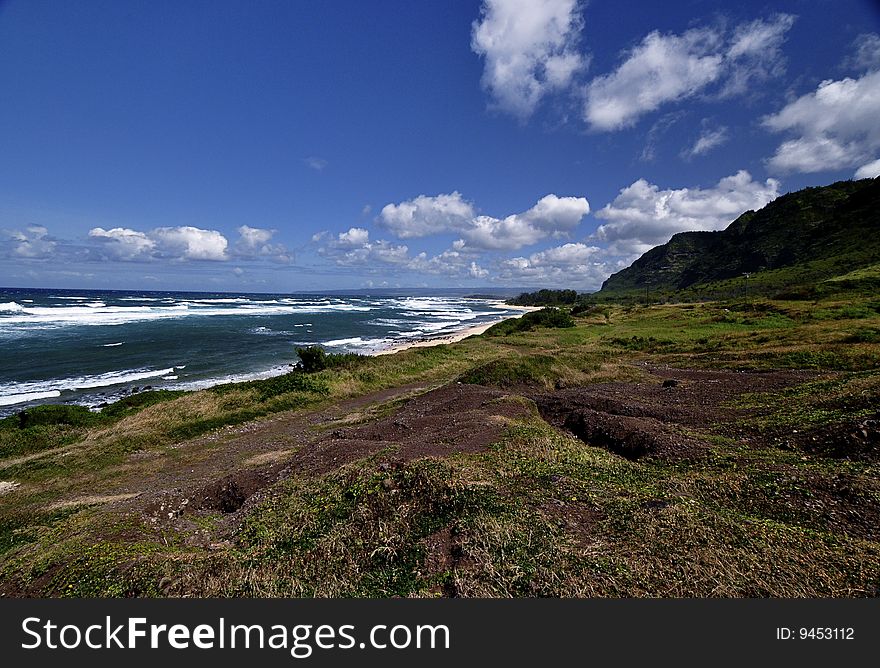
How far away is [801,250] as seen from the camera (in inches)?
5359

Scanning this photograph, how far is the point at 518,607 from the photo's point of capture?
4.80 meters

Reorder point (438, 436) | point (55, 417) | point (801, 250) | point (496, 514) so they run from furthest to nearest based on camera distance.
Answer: point (801, 250) < point (55, 417) < point (438, 436) < point (496, 514)

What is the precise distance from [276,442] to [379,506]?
37.7 ft

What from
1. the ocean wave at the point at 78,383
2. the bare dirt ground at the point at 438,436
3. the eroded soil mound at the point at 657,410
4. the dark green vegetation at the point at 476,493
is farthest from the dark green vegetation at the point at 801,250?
the ocean wave at the point at 78,383

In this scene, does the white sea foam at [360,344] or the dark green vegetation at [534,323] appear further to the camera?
the white sea foam at [360,344]

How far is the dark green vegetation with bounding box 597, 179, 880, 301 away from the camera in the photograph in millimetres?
89250

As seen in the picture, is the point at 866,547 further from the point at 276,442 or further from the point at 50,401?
the point at 50,401

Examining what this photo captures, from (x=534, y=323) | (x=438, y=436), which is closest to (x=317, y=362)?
(x=438, y=436)

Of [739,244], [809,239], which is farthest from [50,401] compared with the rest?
[739,244]

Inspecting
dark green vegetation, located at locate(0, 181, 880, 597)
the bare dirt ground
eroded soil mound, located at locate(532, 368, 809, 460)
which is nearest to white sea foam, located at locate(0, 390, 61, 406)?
dark green vegetation, located at locate(0, 181, 880, 597)

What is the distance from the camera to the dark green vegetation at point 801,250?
89250 millimetres

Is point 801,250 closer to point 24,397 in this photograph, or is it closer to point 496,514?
point 496,514

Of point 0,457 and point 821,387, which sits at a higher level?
point 821,387

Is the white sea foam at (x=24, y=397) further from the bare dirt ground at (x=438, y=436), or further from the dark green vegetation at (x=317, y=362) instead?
the bare dirt ground at (x=438, y=436)
